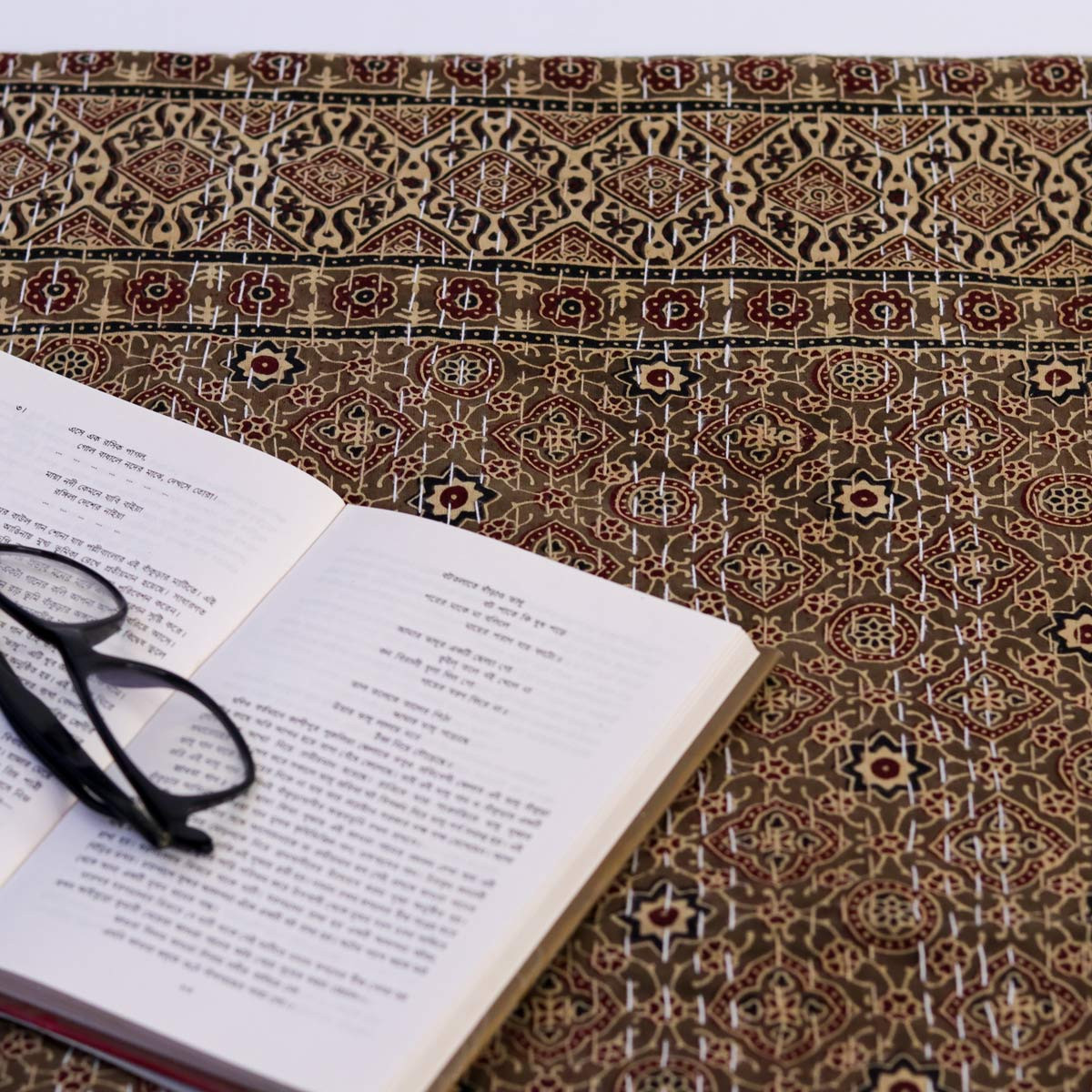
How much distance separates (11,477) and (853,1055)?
57 cm

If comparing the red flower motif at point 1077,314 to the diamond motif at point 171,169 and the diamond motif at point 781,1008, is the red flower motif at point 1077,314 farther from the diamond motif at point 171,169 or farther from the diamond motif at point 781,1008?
the diamond motif at point 171,169

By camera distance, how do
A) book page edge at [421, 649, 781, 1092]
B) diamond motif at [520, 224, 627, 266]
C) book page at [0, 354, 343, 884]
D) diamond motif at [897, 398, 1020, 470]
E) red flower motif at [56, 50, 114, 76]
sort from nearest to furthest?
book page edge at [421, 649, 781, 1092], book page at [0, 354, 343, 884], diamond motif at [897, 398, 1020, 470], diamond motif at [520, 224, 627, 266], red flower motif at [56, 50, 114, 76]

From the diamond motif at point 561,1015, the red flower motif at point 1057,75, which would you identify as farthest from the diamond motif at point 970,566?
the red flower motif at point 1057,75

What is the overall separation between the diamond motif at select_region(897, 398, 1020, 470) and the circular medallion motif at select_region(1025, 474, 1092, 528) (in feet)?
0.10

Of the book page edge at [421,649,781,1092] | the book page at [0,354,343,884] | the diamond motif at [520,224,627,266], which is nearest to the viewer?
the book page edge at [421,649,781,1092]

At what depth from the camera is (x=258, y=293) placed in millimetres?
1000

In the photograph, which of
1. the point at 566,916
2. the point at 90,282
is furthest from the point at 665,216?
the point at 566,916

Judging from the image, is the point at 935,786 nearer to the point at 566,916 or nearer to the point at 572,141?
the point at 566,916

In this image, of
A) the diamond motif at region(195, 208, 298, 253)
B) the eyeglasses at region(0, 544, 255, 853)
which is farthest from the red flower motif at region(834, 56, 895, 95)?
the eyeglasses at region(0, 544, 255, 853)

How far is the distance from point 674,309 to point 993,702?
0.34 m

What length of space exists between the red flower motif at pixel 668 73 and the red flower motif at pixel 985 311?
0.91 ft

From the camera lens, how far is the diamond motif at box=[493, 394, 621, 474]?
0.92 meters

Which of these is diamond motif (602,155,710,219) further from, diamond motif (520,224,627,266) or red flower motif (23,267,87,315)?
red flower motif (23,267,87,315)

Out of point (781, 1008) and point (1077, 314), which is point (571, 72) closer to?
point (1077, 314)
